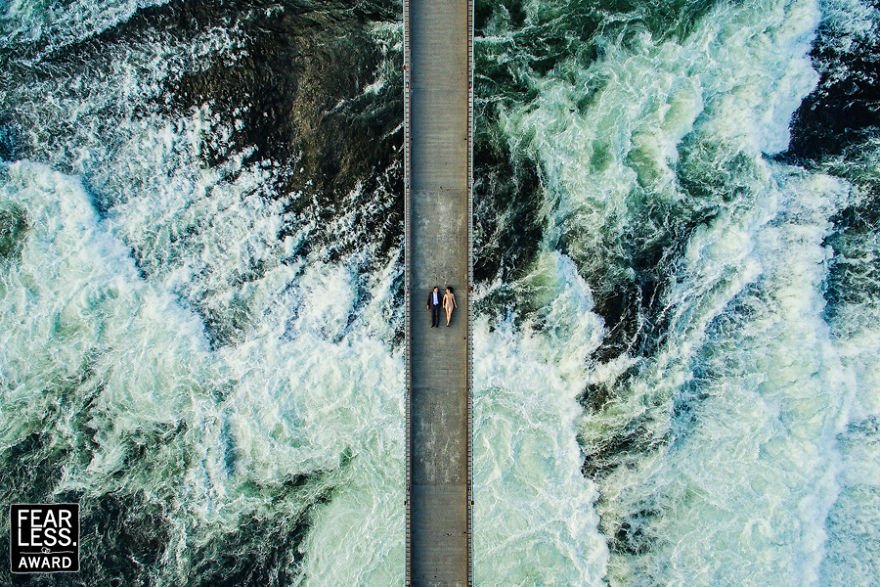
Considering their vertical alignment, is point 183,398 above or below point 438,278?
below

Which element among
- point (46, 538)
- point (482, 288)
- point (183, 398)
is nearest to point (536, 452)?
point (482, 288)

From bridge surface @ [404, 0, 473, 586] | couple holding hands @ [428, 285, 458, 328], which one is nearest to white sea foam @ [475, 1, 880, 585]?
bridge surface @ [404, 0, 473, 586]

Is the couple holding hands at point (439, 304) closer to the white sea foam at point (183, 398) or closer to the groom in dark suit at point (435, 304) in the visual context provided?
the groom in dark suit at point (435, 304)

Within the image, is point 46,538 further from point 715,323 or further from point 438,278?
point 715,323

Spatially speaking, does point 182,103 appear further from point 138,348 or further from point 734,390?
point 734,390

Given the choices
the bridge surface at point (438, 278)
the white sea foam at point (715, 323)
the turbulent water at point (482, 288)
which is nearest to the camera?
the bridge surface at point (438, 278)

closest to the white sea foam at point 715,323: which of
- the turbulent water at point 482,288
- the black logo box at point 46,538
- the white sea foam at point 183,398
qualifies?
the turbulent water at point 482,288

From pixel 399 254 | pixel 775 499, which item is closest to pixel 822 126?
pixel 775 499
